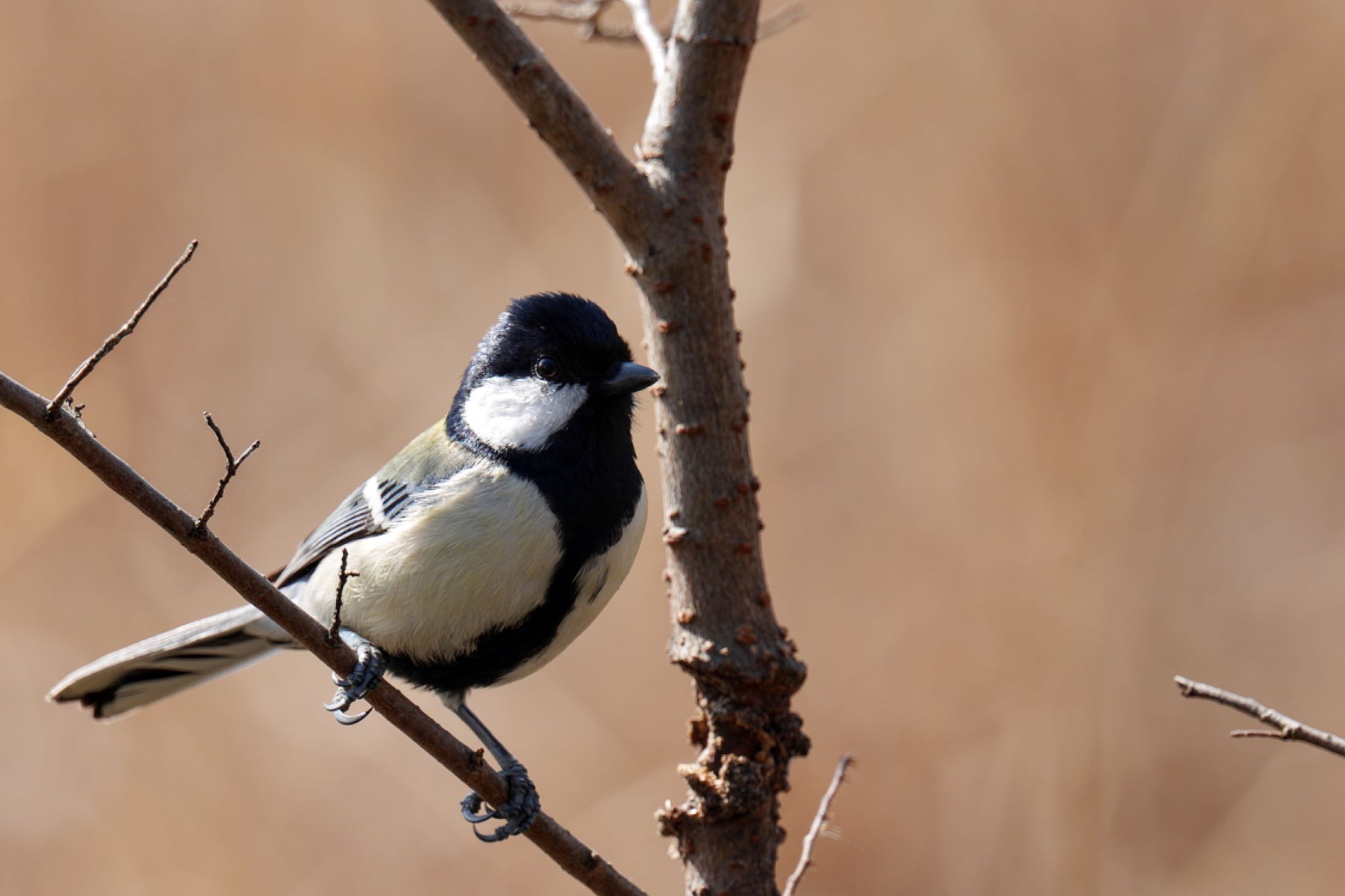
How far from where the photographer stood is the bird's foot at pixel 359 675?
6.92ft

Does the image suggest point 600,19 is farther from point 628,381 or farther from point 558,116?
point 628,381

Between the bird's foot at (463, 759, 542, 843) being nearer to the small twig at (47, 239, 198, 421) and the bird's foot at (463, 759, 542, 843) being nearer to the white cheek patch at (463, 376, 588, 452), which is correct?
the white cheek patch at (463, 376, 588, 452)

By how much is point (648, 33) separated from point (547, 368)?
0.88 m

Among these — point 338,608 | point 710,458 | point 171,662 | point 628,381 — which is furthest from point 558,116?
point 171,662

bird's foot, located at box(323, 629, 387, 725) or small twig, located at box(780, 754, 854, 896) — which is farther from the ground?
bird's foot, located at box(323, 629, 387, 725)

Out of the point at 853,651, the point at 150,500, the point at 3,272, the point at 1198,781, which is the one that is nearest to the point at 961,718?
the point at 853,651

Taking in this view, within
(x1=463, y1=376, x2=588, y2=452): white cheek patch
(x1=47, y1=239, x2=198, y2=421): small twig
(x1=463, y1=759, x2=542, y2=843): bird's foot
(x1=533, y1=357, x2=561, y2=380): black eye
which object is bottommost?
(x1=463, y1=759, x2=542, y2=843): bird's foot

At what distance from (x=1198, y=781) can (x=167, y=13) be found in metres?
Answer: 5.54

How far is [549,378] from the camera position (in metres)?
2.67

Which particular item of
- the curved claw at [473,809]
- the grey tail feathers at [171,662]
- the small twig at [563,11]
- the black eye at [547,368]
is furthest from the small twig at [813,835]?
the small twig at [563,11]

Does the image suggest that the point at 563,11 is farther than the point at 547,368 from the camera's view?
Yes

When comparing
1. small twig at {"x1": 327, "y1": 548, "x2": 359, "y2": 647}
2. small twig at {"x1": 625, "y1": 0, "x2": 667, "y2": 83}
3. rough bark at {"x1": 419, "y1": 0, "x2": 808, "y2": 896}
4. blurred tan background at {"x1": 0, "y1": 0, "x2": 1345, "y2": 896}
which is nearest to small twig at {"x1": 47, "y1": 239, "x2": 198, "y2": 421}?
small twig at {"x1": 327, "y1": 548, "x2": 359, "y2": 647}

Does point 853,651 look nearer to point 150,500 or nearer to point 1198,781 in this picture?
point 1198,781

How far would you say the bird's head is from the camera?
260 centimetres
